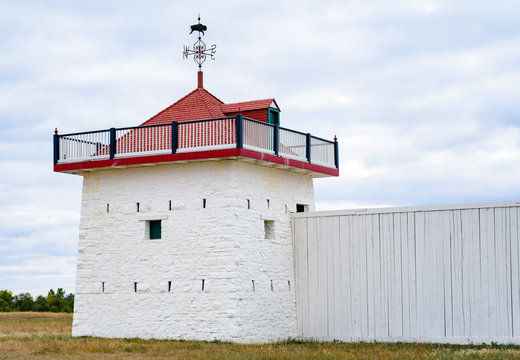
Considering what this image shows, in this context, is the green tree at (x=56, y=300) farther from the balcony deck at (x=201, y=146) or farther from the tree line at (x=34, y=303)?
the balcony deck at (x=201, y=146)

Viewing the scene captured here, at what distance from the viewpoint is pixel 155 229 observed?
90.5 ft

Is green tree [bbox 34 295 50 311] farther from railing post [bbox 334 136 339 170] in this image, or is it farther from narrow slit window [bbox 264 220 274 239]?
narrow slit window [bbox 264 220 274 239]

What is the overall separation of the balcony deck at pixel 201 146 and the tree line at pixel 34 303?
2533cm

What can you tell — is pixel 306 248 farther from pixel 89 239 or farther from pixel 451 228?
pixel 89 239

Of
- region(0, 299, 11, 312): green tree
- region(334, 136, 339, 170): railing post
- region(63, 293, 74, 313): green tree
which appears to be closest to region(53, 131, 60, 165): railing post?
region(334, 136, 339, 170): railing post

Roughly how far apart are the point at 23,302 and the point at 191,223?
99.1ft

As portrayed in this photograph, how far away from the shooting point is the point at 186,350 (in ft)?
76.6

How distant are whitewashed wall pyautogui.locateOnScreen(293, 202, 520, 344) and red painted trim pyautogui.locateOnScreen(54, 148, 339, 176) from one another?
2052 millimetres

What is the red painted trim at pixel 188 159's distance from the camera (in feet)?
84.5

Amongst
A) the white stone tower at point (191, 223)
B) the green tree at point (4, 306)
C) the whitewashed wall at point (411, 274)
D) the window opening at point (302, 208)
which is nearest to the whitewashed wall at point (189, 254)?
the white stone tower at point (191, 223)

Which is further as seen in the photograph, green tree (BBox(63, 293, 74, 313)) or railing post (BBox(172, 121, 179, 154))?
green tree (BBox(63, 293, 74, 313))

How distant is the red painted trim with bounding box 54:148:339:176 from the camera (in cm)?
2577

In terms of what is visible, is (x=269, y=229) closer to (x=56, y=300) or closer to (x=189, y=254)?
(x=189, y=254)

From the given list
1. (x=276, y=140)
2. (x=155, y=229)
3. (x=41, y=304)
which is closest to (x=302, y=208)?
(x=276, y=140)
